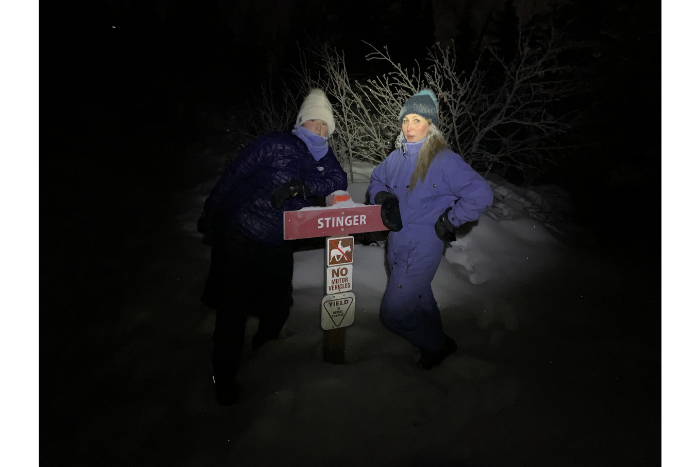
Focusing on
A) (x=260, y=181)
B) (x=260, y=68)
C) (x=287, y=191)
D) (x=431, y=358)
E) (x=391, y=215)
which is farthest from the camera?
(x=260, y=68)

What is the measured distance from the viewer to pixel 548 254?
5836mm

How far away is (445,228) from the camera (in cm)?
275

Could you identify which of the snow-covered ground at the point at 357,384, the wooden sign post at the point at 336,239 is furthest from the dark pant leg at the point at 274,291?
the wooden sign post at the point at 336,239

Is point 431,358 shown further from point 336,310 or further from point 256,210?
point 256,210

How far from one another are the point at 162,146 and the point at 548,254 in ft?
40.7

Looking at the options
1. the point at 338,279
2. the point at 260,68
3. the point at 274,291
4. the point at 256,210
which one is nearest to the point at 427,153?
the point at 338,279

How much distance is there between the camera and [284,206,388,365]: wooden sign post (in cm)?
249

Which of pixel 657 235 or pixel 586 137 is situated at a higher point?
pixel 586 137

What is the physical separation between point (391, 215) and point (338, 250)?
42 centimetres

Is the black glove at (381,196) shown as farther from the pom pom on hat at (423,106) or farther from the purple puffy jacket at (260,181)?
the pom pom on hat at (423,106)

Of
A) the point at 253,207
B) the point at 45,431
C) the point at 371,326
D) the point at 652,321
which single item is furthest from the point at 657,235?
the point at 45,431

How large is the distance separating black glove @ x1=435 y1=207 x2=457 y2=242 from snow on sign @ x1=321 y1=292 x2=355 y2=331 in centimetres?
73

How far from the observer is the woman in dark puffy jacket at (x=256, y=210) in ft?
8.69

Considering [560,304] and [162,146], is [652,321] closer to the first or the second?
[560,304]
